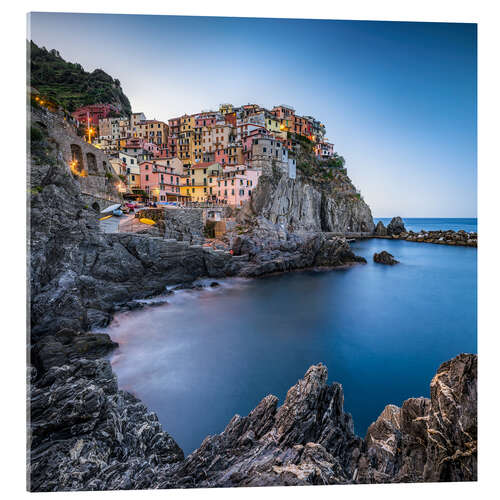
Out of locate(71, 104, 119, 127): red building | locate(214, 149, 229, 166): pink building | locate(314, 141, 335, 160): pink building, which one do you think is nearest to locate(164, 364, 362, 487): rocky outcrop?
locate(214, 149, 229, 166): pink building

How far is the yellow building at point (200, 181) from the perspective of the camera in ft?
51.1

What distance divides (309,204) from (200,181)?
926 centimetres

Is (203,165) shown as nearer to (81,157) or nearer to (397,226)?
(81,157)

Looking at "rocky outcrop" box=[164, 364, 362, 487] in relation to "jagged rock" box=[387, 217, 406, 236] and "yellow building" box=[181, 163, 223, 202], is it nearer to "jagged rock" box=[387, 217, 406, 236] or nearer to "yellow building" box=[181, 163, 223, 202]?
"jagged rock" box=[387, 217, 406, 236]

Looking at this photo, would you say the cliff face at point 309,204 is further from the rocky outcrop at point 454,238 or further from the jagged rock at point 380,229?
the rocky outcrop at point 454,238

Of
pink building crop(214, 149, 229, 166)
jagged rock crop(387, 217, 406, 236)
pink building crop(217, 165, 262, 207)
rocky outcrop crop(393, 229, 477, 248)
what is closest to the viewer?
rocky outcrop crop(393, 229, 477, 248)

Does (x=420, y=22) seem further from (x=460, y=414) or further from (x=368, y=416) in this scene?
(x=368, y=416)

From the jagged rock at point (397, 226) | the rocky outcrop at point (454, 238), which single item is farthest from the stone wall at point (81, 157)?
the jagged rock at point (397, 226)

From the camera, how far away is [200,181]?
52.4 ft

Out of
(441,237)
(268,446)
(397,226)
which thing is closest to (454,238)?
(441,237)

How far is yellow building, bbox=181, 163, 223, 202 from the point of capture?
1558 cm

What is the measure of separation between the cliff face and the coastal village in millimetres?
1020
